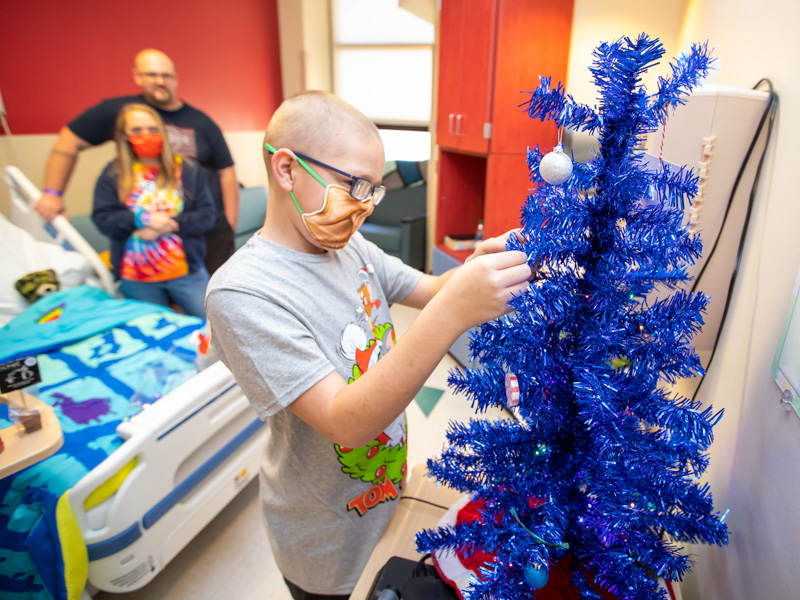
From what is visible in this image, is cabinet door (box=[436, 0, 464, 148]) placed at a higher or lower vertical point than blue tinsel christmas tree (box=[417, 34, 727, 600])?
higher

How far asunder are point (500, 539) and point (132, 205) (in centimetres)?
253

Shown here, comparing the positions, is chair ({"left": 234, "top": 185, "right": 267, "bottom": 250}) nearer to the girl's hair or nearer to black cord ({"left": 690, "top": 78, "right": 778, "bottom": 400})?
the girl's hair

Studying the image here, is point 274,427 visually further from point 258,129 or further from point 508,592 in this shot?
point 258,129

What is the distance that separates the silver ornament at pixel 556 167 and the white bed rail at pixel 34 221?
2738 millimetres

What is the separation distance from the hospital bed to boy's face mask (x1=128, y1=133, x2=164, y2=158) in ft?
2.82

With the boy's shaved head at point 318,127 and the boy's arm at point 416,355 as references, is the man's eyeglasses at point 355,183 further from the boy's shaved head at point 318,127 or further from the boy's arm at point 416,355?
the boy's arm at point 416,355

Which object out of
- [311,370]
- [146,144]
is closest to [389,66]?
[146,144]

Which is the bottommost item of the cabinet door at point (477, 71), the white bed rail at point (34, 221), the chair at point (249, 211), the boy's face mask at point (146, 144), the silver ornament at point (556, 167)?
the chair at point (249, 211)

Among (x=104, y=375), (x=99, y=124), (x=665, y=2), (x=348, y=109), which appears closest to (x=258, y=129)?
(x=99, y=124)

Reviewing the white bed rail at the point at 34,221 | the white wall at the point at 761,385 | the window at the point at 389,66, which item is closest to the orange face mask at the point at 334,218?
the white wall at the point at 761,385

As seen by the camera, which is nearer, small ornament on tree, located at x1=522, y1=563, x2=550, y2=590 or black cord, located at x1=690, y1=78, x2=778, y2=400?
small ornament on tree, located at x1=522, y1=563, x2=550, y2=590

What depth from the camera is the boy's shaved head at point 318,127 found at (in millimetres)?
773

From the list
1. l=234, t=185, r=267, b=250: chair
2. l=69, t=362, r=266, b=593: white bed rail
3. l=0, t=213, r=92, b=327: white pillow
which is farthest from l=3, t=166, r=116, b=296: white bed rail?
l=234, t=185, r=267, b=250: chair

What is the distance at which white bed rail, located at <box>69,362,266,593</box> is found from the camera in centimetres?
138
